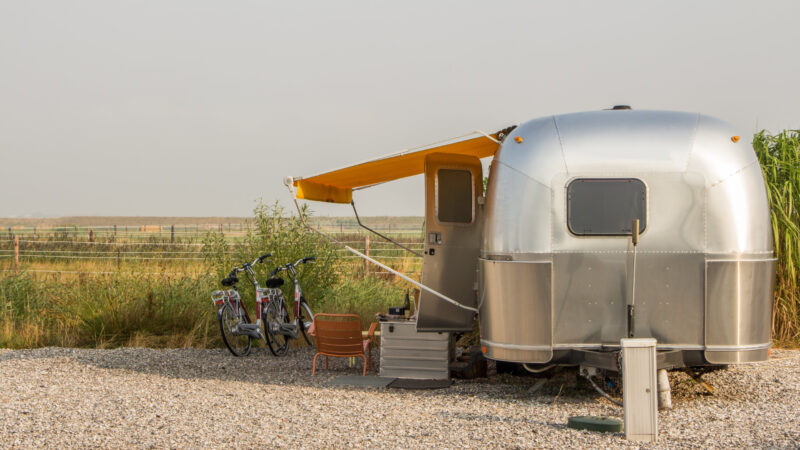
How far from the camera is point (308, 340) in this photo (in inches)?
401

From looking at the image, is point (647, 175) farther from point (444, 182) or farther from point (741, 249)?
point (444, 182)

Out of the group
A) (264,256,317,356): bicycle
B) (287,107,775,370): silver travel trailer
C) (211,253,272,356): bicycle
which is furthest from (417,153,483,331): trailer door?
(211,253,272,356): bicycle

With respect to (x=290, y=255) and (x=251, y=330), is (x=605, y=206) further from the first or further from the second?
(x=290, y=255)

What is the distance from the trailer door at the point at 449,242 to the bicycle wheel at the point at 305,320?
6.89ft

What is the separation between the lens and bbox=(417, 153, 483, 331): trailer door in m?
7.93

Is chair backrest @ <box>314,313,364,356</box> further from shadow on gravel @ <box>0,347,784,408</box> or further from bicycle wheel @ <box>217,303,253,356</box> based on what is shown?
bicycle wheel @ <box>217,303,253,356</box>

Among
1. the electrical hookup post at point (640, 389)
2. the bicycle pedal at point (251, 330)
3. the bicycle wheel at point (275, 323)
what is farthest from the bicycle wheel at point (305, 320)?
Answer: the electrical hookup post at point (640, 389)

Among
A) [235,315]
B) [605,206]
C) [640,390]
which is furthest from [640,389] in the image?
[235,315]

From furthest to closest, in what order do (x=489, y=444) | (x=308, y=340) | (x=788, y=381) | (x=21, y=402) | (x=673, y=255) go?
(x=308, y=340), (x=788, y=381), (x=21, y=402), (x=673, y=255), (x=489, y=444)

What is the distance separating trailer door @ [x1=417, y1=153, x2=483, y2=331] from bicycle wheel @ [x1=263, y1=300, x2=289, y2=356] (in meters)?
2.33

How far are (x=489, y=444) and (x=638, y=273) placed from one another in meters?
1.98

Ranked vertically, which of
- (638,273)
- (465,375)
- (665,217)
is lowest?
(465,375)

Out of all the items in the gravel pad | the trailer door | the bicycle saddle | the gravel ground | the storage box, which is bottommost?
the gravel pad

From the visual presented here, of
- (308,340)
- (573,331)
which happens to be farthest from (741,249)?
(308,340)
